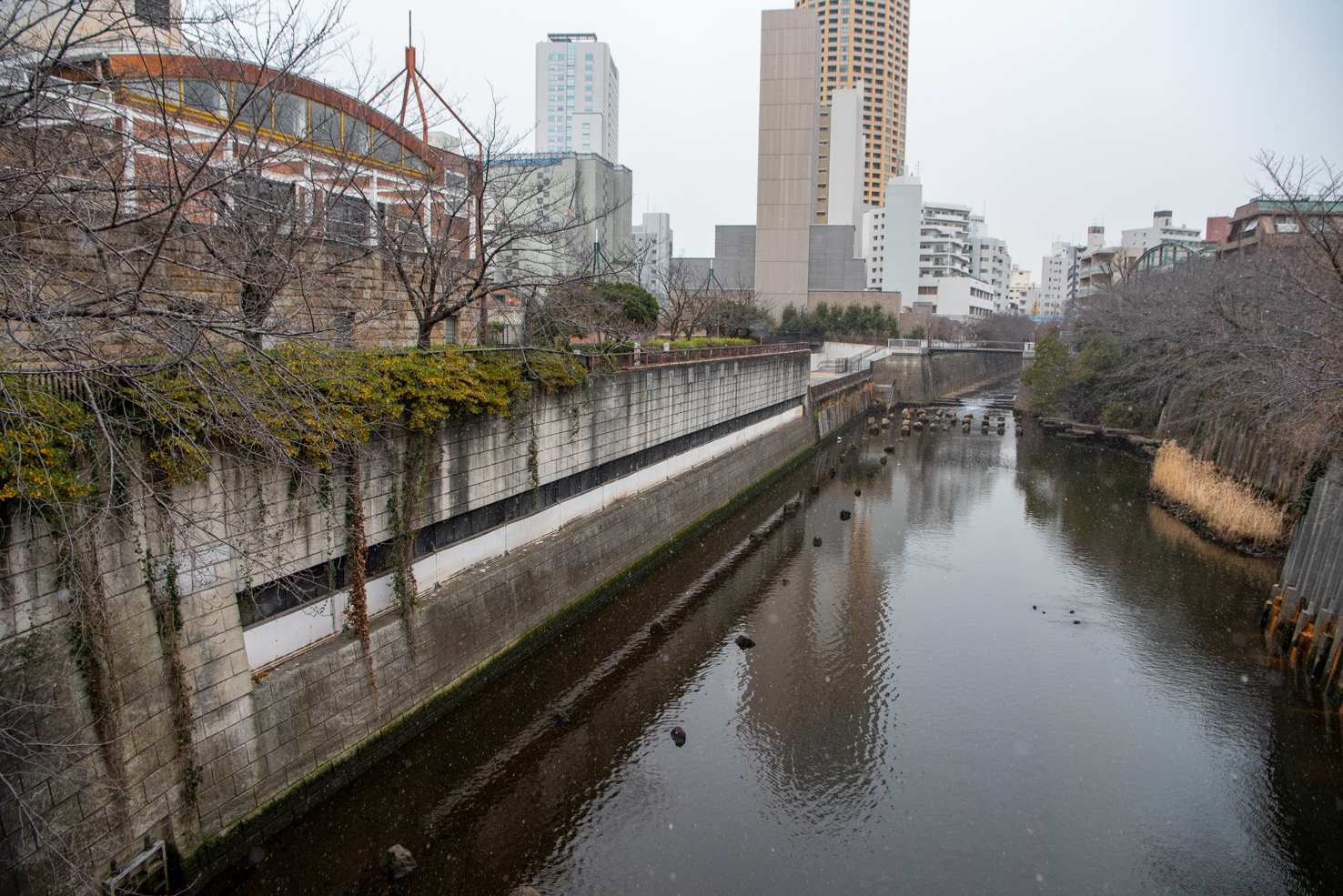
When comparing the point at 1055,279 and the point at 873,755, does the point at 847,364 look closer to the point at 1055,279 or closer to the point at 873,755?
the point at 873,755

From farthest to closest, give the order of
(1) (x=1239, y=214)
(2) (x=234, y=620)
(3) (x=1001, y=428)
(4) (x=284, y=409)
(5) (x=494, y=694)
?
(1) (x=1239, y=214)
(3) (x=1001, y=428)
(5) (x=494, y=694)
(2) (x=234, y=620)
(4) (x=284, y=409)

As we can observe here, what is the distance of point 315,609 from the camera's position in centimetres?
975

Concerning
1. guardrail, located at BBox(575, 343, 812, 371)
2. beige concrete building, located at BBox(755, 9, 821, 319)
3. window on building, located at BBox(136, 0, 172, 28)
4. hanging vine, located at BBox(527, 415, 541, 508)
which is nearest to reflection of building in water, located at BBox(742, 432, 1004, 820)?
hanging vine, located at BBox(527, 415, 541, 508)

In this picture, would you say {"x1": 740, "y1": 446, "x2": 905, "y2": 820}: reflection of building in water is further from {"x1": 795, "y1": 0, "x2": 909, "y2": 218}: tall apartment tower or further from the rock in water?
{"x1": 795, "y1": 0, "x2": 909, "y2": 218}: tall apartment tower

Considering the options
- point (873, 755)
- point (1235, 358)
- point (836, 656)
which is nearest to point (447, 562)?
point (873, 755)

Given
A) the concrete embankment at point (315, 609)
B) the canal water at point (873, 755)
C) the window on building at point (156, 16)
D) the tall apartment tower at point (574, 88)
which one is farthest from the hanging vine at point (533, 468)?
the tall apartment tower at point (574, 88)

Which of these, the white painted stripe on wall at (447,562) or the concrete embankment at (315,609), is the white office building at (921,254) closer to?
the white painted stripe on wall at (447,562)

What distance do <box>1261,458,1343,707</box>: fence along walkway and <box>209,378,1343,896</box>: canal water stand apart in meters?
0.46

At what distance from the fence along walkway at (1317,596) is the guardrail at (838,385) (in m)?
24.4

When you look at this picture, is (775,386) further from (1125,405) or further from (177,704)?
(177,704)

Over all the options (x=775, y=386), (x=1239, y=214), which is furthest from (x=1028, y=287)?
(x=775, y=386)

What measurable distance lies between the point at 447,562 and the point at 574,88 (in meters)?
137

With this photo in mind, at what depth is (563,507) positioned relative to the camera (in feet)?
51.5

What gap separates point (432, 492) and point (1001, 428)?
3823 cm
